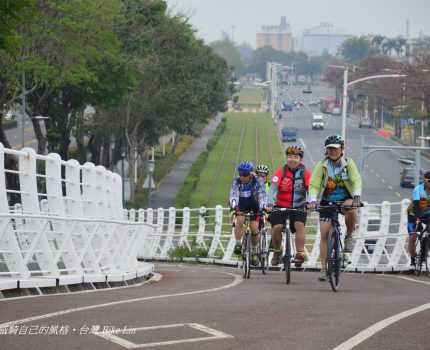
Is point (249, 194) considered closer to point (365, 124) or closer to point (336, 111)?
point (365, 124)

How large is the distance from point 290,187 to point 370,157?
96.9m

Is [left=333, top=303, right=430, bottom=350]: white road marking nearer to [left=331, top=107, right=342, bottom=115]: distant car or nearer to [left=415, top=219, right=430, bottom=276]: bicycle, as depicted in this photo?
[left=415, top=219, right=430, bottom=276]: bicycle

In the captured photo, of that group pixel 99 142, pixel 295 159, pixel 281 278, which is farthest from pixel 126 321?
pixel 99 142

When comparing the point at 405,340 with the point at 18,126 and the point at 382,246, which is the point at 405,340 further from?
the point at 18,126

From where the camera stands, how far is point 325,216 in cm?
1592

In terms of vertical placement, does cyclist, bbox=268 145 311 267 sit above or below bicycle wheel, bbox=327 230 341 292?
above

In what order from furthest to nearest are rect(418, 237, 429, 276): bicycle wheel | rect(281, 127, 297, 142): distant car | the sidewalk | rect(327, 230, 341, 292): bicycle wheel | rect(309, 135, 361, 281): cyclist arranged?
rect(281, 127, 297, 142): distant car → the sidewalk → rect(418, 237, 429, 276): bicycle wheel → rect(309, 135, 361, 281): cyclist → rect(327, 230, 341, 292): bicycle wheel

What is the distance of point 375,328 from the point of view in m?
10.8

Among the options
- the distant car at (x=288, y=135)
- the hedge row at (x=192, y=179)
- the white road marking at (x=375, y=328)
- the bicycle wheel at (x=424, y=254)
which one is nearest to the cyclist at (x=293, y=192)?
the bicycle wheel at (x=424, y=254)

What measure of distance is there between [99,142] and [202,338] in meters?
60.4

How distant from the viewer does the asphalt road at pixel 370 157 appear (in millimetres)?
80562

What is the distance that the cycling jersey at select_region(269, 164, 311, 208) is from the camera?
683 inches

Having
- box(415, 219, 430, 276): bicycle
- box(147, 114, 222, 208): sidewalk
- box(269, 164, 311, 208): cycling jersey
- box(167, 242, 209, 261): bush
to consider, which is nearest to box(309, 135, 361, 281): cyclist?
box(269, 164, 311, 208): cycling jersey

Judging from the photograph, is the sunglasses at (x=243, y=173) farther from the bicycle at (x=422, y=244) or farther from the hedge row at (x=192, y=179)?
the hedge row at (x=192, y=179)
